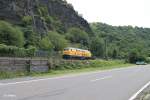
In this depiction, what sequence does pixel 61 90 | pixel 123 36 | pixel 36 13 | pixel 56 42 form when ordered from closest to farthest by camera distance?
pixel 61 90
pixel 56 42
pixel 36 13
pixel 123 36

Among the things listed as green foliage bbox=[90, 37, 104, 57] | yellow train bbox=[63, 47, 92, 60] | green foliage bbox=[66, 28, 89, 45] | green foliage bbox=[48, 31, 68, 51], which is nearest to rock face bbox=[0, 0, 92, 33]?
green foliage bbox=[48, 31, 68, 51]

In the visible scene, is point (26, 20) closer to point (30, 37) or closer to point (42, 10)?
point (30, 37)

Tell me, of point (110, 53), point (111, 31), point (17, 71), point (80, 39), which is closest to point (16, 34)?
point (17, 71)

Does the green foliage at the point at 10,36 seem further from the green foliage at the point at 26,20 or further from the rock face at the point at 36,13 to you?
the green foliage at the point at 26,20

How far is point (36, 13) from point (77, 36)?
86.7 ft

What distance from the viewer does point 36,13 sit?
93.1m

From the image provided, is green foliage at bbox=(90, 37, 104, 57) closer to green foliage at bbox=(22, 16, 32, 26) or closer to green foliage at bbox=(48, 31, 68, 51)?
green foliage at bbox=(48, 31, 68, 51)

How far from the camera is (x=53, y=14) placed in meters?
116

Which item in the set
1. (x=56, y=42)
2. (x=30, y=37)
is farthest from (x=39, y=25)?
(x=30, y=37)

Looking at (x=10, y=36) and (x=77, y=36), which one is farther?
(x=77, y=36)

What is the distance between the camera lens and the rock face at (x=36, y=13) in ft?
267

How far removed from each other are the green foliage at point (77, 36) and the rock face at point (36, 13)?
3.54 m

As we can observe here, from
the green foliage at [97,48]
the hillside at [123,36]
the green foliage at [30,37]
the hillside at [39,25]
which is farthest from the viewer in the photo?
the hillside at [123,36]

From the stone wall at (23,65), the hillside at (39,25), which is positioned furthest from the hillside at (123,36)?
the stone wall at (23,65)
